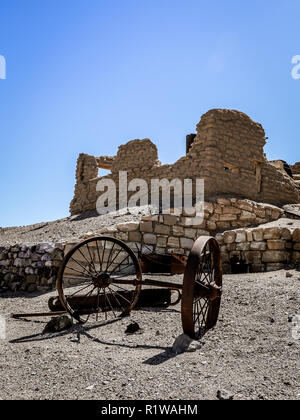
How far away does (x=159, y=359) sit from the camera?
8.99 ft

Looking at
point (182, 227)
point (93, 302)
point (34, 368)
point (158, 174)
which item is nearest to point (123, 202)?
point (158, 174)

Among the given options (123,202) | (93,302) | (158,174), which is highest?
(158,174)

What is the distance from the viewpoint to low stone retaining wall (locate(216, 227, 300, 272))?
7023mm

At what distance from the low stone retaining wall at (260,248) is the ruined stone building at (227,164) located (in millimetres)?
1642

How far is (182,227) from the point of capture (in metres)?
7.65

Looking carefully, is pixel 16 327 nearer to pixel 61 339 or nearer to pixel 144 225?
pixel 61 339

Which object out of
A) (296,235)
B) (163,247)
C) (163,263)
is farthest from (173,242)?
(163,263)

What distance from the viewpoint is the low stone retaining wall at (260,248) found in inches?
277

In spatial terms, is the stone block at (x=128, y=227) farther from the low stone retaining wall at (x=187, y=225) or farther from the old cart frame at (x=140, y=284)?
the old cart frame at (x=140, y=284)

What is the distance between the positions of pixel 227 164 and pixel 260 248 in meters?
3.09

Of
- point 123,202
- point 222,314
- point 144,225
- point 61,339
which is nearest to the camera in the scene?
point 61,339

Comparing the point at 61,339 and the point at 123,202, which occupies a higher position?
the point at 123,202

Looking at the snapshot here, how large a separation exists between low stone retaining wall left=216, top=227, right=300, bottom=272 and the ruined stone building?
5.39 ft
